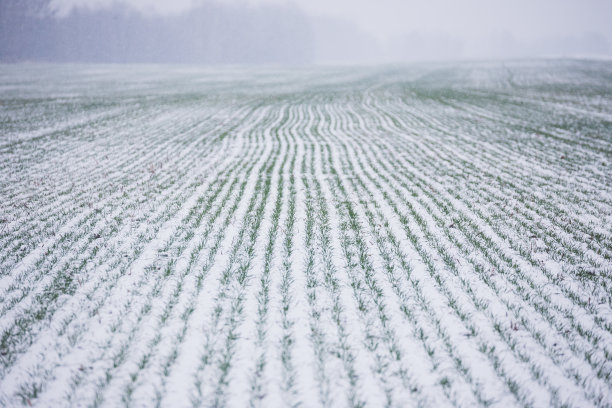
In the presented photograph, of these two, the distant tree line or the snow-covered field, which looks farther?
the distant tree line

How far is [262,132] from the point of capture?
19344 mm

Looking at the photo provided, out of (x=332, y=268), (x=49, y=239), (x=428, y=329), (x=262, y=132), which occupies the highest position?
(x=262, y=132)

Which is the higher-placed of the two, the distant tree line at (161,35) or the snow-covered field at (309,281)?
the distant tree line at (161,35)

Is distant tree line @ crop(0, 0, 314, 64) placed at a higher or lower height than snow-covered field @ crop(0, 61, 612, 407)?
higher

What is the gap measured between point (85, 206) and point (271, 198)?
4949mm

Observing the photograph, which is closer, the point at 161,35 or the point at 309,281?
the point at 309,281

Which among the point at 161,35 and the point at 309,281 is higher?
the point at 161,35

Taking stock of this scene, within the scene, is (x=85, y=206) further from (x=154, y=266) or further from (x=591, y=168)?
(x=591, y=168)

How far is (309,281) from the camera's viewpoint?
525 cm

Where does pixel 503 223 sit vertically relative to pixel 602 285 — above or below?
above

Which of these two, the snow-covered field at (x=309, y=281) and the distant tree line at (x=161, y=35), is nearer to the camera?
the snow-covered field at (x=309, y=281)

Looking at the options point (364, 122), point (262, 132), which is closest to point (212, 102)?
point (262, 132)

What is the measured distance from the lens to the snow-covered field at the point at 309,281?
3.59 meters

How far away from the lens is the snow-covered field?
359cm
